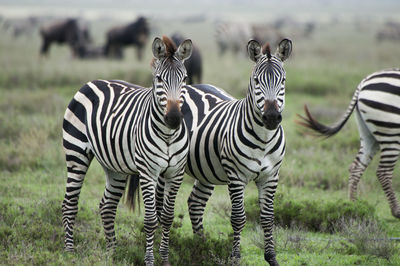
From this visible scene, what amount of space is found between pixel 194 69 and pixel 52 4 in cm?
9331

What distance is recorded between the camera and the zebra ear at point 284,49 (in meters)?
4.54

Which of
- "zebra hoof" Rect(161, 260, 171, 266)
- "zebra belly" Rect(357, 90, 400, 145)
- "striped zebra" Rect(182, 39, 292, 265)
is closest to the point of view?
"striped zebra" Rect(182, 39, 292, 265)

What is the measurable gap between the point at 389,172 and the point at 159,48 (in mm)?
3999

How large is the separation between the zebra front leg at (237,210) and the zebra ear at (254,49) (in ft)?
3.89

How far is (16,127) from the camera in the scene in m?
9.93

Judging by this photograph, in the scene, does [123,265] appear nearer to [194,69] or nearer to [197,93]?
[197,93]

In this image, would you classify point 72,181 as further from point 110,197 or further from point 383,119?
point 383,119

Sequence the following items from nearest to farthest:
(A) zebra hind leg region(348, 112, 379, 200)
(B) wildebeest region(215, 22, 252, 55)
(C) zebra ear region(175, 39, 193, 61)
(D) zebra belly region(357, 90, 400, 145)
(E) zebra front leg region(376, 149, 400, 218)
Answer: (C) zebra ear region(175, 39, 193, 61) < (D) zebra belly region(357, 90, 400, 145) < (E) zebra front leg region(376, 149, 400, 218) < (A) zebra hind leg region(348, 112, 379, 200) < (B) wildebeest region(215, 22, 252, 55)

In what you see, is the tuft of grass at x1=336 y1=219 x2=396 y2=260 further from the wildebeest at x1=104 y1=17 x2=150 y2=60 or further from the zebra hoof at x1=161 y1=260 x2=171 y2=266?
the wildebeest at x1=104 y1=17 x2=150 y2=60

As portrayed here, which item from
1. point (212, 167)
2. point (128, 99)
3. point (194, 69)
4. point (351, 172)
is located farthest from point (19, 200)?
point (194, 69)

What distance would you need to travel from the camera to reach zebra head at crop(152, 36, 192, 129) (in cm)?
419

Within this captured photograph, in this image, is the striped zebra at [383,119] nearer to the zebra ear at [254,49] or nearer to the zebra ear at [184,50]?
the zebra ear at [254,49]

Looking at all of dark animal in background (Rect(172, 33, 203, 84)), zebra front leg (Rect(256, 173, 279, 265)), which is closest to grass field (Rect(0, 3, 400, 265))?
zebra front leg (Rect(256, 173, 279, 265))

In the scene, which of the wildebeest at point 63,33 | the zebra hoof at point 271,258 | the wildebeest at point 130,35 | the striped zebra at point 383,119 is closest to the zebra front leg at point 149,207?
the zebra hoof at point 271,258
